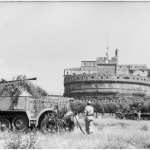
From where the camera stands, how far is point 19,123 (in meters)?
9.49

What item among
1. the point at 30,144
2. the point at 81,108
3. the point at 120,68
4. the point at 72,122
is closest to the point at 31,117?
the point at 72,122

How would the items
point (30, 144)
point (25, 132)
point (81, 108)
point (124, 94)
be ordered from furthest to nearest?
point (124, 94), point (81, 108), point (25, 132), point (30, 144)

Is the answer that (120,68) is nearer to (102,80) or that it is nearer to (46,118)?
(102,80)

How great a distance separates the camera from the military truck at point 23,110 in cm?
942

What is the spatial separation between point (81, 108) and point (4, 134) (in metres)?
32.5

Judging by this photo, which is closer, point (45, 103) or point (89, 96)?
point (45, 103)

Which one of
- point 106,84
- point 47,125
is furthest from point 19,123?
point 106,84

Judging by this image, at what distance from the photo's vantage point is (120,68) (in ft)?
217

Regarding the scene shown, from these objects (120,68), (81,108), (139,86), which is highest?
(120,68)

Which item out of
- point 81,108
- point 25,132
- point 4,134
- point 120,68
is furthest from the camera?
point 120,68

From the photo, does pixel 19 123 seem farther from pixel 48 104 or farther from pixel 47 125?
pixel 48 104

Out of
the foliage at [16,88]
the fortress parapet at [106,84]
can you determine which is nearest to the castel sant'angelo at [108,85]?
the fortress parapet at [106,84]

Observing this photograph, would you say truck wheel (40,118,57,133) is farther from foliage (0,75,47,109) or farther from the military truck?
foliage (0,75,47,109)

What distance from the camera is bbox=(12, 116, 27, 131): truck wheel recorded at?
372 inches
